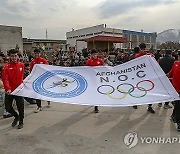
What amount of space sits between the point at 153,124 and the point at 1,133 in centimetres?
336

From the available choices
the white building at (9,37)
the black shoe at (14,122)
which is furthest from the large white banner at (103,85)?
the white building at (9,37)

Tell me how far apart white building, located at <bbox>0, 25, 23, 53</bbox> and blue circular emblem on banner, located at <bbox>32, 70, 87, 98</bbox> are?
14439 millimetres

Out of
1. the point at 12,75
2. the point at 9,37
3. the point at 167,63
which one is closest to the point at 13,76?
the point at 12,75

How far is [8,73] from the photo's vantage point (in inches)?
215

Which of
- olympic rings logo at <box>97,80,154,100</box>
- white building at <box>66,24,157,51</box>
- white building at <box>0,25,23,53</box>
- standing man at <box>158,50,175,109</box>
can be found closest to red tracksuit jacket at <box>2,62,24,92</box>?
olympic rings logo at <box>97,80,154,100</box>

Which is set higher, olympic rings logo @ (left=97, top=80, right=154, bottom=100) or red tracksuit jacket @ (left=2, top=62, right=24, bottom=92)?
red tracksuit jacket @ (left=2, top=62, right=24, bottom=92)

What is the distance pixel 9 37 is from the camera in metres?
20.1

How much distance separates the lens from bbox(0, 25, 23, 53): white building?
19.6 metres

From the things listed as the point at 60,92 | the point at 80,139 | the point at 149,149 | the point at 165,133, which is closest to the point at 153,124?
the point at 165,133

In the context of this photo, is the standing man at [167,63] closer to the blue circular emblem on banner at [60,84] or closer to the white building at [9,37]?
the blue circular emblem on banner at [60,84]

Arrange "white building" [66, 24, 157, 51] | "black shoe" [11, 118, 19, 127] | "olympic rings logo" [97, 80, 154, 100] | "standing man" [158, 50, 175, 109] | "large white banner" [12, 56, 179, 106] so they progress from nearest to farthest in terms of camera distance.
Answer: "large white banner" [12, 56, 179, 106] → "olympic rings logo" [97, 80, 154, 100] → "black shoe" [11, 118, 19, 127] → "standing man" [158, 50, 175, 109] → "white building" [66, 24, 157, 51]

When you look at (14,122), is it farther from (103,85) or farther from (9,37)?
(9,37)

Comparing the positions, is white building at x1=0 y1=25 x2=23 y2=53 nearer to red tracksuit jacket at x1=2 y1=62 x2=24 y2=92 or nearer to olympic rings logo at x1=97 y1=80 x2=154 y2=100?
red tracksuit jacket at x1=2 y1=62 x2=24 y2=92

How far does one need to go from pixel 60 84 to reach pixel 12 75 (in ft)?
3.64
